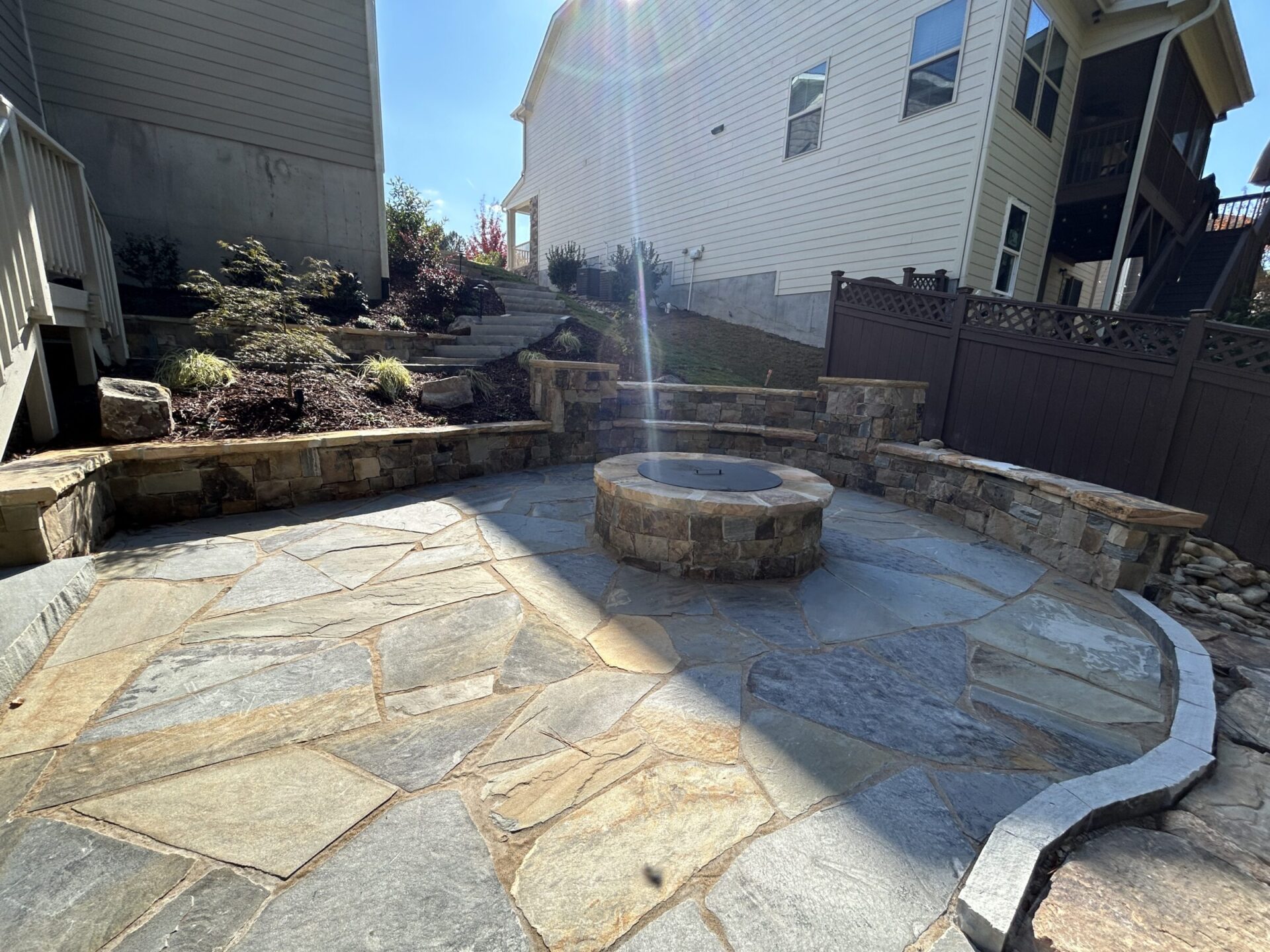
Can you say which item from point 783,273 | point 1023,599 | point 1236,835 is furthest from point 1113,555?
point 783,273

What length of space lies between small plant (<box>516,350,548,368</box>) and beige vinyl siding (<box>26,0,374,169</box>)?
3.97m

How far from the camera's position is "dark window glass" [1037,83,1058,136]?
7219 millimetres

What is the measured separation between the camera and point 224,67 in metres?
6.51

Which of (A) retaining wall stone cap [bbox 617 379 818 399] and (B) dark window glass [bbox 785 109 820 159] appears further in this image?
(B) dark window glass [bbox 785 109 820 159]

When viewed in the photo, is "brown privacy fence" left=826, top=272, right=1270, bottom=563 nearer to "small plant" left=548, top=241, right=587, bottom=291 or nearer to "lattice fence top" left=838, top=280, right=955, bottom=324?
"lattice fence top" left=838, top=280, right=955, bottom=324

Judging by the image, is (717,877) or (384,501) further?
(384,501)

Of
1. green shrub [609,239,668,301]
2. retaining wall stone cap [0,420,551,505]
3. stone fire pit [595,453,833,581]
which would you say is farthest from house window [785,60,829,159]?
stone fire pit [595,453,833,581]

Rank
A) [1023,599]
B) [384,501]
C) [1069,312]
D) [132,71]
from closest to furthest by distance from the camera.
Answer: [1023,599] < [384,501] < [1069,312] < [132,71]

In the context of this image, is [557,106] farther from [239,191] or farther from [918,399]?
[918,399]

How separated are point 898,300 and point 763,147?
209 inches

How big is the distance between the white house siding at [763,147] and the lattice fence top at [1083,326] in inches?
88.0

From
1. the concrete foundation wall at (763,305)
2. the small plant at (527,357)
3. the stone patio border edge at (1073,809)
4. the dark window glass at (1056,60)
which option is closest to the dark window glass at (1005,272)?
the concrete foundation wall at (763,305)

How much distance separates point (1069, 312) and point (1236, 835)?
177 inches

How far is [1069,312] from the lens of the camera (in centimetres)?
459
